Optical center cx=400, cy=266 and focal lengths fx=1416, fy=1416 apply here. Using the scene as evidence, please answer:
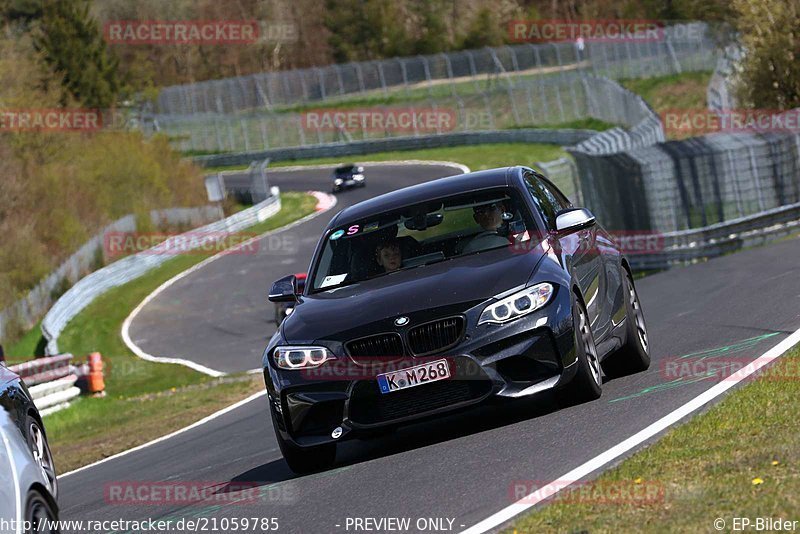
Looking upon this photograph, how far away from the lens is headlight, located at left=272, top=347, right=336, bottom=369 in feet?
28.0

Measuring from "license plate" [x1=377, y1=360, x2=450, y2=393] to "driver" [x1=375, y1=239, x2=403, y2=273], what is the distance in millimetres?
1300

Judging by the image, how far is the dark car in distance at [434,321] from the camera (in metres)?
8.39

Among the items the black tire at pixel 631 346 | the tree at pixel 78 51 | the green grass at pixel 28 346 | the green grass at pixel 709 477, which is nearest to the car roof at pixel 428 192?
the black tire at pixel 631 346

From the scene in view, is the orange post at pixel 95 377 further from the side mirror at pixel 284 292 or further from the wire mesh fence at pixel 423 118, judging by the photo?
the wire mesh fence at pixel 423 118

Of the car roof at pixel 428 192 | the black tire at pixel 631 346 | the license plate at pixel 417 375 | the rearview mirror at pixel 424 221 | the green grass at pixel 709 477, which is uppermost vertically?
the car roof at pixel 428 192

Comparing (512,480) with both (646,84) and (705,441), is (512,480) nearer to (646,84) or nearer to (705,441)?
(705,441)

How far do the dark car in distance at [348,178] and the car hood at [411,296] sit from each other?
170ft

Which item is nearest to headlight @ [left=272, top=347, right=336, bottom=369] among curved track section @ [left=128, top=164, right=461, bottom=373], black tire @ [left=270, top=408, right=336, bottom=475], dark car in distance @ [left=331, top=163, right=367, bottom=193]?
black tire @ [left=270, top=408, right=336, bottom=475]

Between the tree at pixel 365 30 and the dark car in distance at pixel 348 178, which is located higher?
the tree at pixel 365 30

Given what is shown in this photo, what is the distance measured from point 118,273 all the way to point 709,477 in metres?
38.0

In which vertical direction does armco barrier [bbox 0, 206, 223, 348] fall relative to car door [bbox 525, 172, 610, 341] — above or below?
below

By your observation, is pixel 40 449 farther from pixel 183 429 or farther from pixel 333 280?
pixel 183 429

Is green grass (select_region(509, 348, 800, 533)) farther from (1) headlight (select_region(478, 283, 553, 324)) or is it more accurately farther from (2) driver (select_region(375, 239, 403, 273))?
(2) driver (select_region(375, 239, 403, 273))

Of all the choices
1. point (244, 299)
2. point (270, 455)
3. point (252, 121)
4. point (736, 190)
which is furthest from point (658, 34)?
point (270, 455)
